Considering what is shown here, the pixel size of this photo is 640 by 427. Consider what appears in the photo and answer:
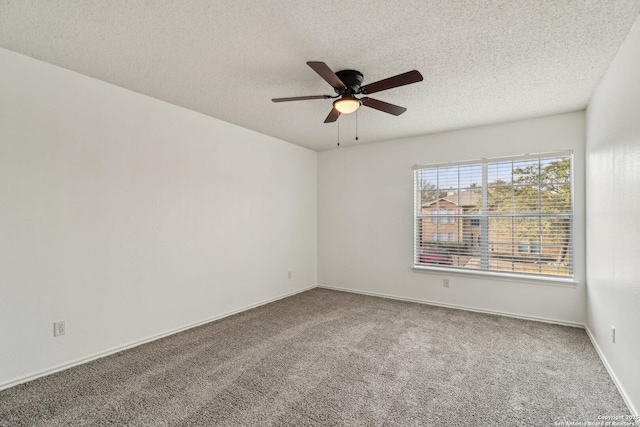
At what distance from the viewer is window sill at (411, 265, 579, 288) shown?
367 cm

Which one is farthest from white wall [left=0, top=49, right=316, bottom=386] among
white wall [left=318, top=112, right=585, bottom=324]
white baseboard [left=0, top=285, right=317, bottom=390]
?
white wall [left=318, top=112, right=585, bottom=324]

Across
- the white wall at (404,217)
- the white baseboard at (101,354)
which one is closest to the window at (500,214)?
the white wall at (404,217)

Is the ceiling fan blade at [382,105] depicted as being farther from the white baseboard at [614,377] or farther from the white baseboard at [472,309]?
the white baseboard at [472,309]

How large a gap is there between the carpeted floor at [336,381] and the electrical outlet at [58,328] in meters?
0.32

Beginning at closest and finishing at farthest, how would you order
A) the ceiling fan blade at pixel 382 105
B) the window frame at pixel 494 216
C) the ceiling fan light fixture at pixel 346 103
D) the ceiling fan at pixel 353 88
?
the ceiling fan at pixel 353 88 → the ceiling fan light fixture at pixel 346 103 → the ceiling fan blade at pixel 382 105 → the window frame at pixel 494 216

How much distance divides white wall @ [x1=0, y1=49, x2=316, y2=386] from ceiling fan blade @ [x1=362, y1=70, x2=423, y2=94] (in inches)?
90.4

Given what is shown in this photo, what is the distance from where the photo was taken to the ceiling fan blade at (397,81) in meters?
2.14

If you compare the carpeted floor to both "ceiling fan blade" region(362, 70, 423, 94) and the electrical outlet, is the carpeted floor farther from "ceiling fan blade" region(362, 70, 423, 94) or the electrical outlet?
"ceiling fan blade" region(362, 70, 423, 94)

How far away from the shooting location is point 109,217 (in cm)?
294

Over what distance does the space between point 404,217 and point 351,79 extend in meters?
2.77

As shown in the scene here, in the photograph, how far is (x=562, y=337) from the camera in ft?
10.8

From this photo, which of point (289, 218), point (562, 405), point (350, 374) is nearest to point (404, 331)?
point (350, 374)

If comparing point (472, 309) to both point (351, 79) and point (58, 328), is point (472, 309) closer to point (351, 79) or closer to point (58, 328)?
point (351, 79)

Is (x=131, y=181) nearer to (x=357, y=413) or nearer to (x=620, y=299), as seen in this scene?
(x=357, y=413)
